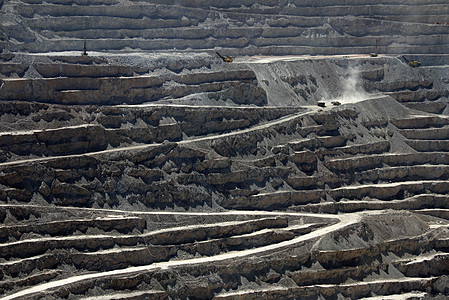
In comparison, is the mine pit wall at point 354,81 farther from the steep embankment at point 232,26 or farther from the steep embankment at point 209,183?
the steep embankment at point 232,26

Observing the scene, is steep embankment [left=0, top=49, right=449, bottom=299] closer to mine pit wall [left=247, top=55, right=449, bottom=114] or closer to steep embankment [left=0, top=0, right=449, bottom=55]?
mine pit wall [left=247, top=55, right=449, bottom=114]

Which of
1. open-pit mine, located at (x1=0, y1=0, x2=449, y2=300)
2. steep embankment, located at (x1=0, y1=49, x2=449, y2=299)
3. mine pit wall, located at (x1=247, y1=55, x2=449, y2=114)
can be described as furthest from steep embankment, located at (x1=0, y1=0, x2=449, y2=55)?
steep embankment, located at (x1=0, y1=49, x2=449, y2=299)

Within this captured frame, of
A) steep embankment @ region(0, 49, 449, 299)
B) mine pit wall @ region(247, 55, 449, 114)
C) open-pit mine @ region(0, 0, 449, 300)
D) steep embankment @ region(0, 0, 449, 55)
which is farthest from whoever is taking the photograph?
mine pit wall @ region(247, 55, 449, 114)

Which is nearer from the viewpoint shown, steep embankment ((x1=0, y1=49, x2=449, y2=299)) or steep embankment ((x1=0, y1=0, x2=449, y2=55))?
steep embankment ((x1=0, y1=49, x2=449, y2=299))

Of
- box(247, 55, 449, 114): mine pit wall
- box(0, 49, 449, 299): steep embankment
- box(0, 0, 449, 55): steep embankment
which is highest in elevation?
box(0, 0, 449, 55): steep embankment

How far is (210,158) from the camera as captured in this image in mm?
87438

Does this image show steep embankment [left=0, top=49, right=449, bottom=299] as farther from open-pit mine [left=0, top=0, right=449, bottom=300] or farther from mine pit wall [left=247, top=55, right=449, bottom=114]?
mine pit wall [left=247, top=55, right=449, bottom=114]

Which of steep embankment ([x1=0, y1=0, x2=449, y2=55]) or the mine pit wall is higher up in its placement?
steep embankment ([x1=0, y1=0, x2=449, y2=55])

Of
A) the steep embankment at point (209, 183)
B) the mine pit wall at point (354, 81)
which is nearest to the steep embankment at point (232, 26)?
the mine pit wall at point (354, 81)

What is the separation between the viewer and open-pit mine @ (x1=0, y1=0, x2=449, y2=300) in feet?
253

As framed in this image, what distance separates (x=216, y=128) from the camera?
9125 centimetres

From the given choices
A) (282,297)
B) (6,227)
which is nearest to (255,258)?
(282,297)

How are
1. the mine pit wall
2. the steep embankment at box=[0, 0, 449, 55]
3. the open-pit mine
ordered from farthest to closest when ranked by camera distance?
the mine pit wall < the steep embankment at box=[0, 0, 449, 55] < the open-pit mine

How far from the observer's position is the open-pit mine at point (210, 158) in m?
77.0
